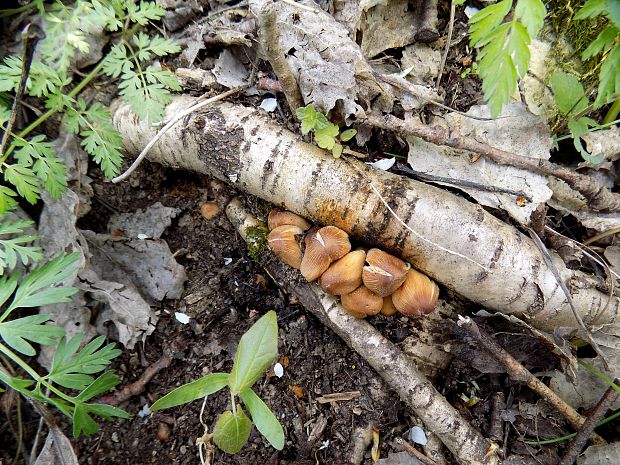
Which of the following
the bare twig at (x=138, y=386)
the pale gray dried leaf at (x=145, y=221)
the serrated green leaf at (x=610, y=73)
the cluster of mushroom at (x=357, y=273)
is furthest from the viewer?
the pale gray dried leaf at (x=145, y=221)

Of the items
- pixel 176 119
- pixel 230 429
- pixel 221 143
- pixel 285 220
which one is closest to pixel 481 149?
pixel 285 220

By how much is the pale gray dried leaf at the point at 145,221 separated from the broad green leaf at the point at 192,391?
1.31 m

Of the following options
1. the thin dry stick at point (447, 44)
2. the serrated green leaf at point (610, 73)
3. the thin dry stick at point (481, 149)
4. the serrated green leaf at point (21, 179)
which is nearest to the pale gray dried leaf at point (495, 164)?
the thin dry stick at point (481, 149)

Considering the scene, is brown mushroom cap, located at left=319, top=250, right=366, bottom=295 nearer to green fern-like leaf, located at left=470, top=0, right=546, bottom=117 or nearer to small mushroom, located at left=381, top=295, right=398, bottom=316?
small mushroom, located at left=381, top=295, right=398, bottom=316

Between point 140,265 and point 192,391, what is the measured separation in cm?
124

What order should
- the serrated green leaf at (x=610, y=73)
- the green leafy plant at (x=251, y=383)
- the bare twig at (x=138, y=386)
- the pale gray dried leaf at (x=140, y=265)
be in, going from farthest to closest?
the pale gray dried leaf at (x=140, y=265) → the bare twig at (x=138, y=386) → the green leafy plant at (x=251, y=383) → the serrated green leaf at (x=610, y=73)

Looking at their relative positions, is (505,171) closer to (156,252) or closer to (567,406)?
(567,406)

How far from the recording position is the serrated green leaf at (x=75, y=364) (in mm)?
2395

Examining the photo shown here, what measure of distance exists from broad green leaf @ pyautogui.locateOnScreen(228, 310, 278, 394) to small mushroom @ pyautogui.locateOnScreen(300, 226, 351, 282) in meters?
0.48

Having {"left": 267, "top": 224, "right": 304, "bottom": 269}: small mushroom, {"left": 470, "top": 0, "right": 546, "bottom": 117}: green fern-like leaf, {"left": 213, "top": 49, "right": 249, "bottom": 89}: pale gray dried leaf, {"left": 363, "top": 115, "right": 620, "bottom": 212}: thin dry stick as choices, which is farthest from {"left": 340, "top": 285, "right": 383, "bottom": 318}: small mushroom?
{"left": 213, "top": 49, "right": 249, "bottom": 89}: pale gray dried leaf

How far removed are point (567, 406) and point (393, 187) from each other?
5.33 ft

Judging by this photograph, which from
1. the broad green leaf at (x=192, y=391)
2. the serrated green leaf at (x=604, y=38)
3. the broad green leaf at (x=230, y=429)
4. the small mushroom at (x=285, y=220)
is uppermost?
the serrated green leaf at (x=604, y=38)

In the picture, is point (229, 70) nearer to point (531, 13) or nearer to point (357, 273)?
point (357, 273)

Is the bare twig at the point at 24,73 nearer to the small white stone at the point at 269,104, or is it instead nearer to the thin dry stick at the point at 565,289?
the small white stone at the point at 269,104
